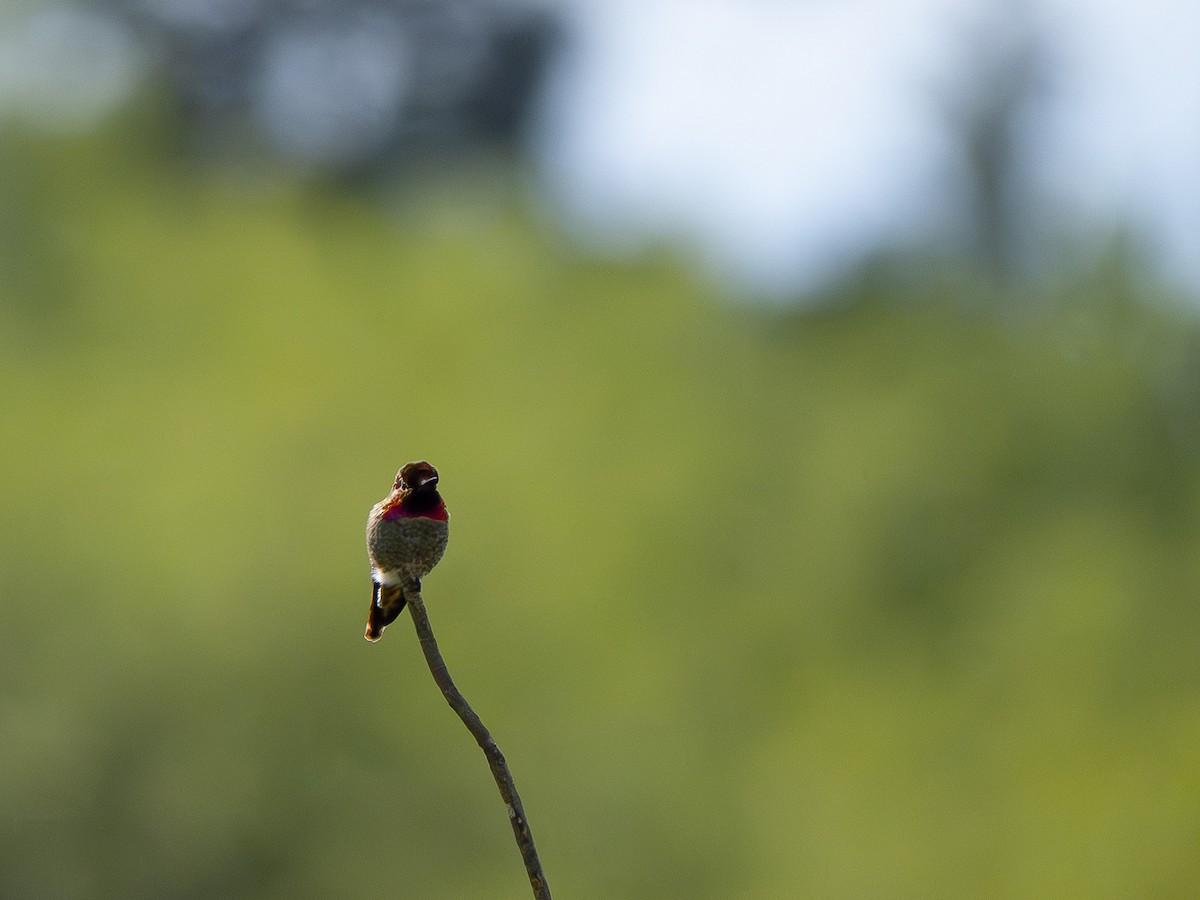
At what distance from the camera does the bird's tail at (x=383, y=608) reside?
2594mm

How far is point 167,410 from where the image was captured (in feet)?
52.0

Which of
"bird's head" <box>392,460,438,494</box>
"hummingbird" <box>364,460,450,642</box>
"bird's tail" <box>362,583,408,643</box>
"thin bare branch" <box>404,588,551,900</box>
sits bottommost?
"thin bare branch" <box>404,588,551,900</box>

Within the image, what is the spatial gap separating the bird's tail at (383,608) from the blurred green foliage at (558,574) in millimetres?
10583

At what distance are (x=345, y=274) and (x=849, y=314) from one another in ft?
25.9

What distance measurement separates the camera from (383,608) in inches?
104

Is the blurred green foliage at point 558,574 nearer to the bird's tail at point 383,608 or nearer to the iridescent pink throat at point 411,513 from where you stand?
the bird's tail at point 383,608

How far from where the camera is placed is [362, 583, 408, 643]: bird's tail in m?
2.59

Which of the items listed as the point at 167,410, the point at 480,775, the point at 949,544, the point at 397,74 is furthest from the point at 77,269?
the point at 397,74

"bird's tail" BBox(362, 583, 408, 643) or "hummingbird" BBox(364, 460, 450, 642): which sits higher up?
"hummingbird" BBox(364, 460, 450, 642)

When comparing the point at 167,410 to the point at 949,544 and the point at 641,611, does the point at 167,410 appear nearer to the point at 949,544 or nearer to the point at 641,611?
the point at 641,611

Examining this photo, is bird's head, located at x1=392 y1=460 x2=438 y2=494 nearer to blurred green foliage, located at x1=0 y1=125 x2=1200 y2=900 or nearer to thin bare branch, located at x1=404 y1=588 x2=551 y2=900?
thin bare branch, located at x1=404 y1=588 x2=551 y2=900

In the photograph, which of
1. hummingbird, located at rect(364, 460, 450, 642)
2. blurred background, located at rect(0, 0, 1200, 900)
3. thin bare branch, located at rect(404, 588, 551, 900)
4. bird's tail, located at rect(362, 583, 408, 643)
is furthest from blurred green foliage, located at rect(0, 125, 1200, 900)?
thin bare branch, located at rect(404, 588, 551, 900)

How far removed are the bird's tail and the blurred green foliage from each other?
10.6 metres

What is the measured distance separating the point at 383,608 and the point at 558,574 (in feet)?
40.4
